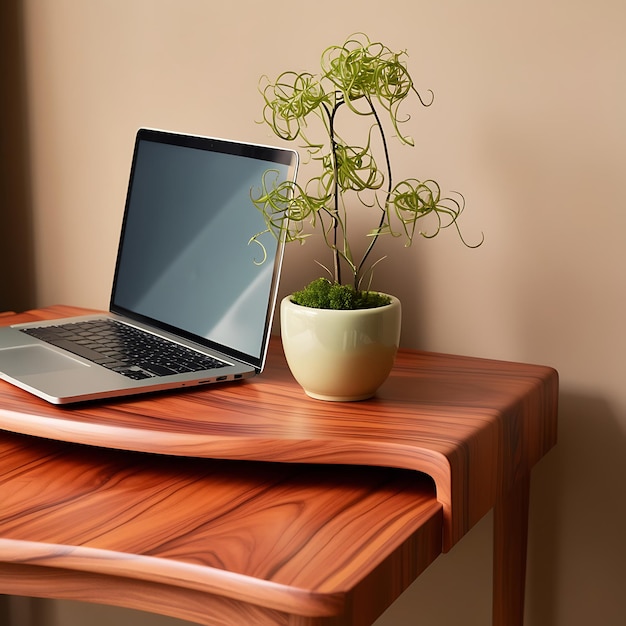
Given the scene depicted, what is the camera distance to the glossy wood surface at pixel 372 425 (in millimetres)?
771

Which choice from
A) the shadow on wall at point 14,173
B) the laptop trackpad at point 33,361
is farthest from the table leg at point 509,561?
the shadow on wall at point 14,173

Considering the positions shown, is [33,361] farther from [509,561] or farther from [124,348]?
[509,561]

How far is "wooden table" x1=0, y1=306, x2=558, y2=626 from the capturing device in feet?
2.10

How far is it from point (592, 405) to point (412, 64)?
45 cm

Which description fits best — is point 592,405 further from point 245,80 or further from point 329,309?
point 245,80

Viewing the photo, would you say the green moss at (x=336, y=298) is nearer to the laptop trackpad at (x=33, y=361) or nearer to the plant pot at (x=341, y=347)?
the plant pot at (x=341, y=347)

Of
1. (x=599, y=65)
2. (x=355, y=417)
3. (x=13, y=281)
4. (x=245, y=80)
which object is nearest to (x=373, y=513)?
(x=355, y=417)

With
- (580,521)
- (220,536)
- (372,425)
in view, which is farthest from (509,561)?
(220,536)

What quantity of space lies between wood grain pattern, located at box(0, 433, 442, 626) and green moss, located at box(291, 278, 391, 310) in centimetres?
16

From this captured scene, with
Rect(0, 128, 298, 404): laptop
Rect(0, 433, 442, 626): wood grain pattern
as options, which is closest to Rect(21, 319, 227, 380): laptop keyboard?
Rect(0, 128, 298, 404): laptop

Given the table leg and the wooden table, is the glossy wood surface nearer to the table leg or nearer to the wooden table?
the wooden table

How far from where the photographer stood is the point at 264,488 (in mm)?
795

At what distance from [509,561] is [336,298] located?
40cm

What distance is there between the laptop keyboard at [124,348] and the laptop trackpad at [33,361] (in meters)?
0.02
